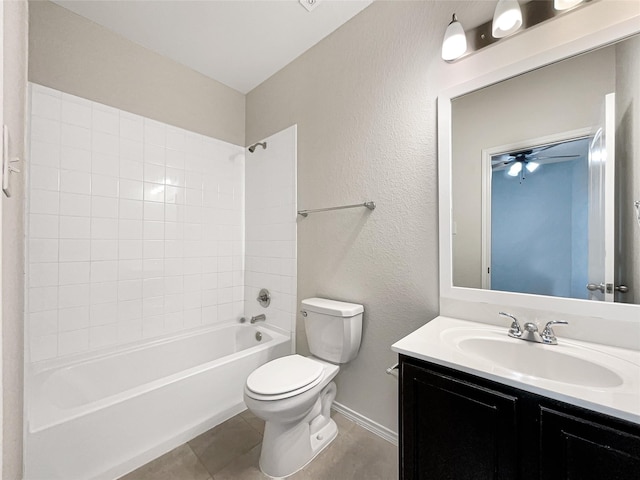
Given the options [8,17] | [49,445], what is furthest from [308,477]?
[8,17]

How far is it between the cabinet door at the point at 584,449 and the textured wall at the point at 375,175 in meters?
0.68

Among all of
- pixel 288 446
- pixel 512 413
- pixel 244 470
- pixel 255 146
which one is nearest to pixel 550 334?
pixel 512 413

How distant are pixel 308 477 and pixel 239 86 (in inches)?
114

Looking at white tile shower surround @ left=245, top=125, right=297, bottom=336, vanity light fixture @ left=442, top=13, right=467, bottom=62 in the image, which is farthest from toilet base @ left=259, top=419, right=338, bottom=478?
vanity light fixture @ left=442, top=13, right=467, bottom=62

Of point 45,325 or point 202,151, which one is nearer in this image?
point 45,325

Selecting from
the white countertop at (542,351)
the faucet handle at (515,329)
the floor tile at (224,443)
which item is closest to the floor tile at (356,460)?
the floor tile at (224,443)

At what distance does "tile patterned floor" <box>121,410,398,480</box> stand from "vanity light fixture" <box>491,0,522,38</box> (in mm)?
2109

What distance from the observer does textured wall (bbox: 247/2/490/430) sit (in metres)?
1.43

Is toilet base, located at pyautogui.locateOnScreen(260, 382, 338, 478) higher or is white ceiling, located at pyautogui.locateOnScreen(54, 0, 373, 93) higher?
white ceiling, located at pyautogui.locateOnScreen(54, 0, 373, 93)

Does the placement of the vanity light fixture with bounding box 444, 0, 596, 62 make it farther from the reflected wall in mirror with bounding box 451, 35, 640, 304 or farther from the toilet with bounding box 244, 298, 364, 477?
the toilet with bounding box 244, 298, 364, 477

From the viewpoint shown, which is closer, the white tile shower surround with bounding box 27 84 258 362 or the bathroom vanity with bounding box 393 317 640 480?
the bathroom vanity with bounding box 393 317 640 480

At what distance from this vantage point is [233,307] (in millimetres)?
2502

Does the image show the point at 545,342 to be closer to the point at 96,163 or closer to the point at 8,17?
the point at 8,17

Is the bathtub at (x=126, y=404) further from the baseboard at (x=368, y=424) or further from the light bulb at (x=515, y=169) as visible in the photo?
the light bulb at (x=515, y=169)
